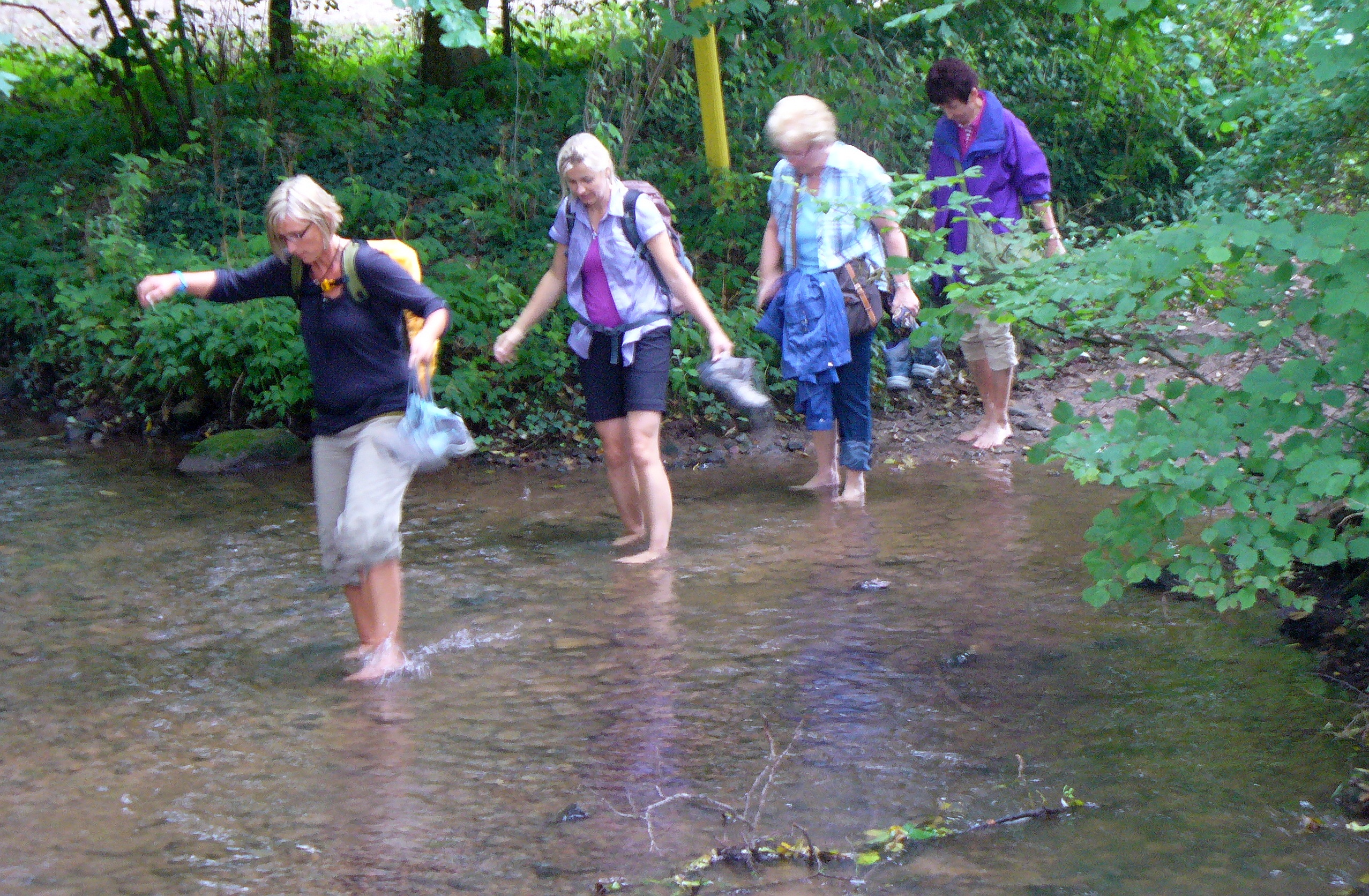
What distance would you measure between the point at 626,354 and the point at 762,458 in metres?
2.84

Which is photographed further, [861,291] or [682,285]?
[861,291]

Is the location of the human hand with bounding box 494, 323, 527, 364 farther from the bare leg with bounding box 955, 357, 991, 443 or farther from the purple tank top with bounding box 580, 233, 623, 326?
the bare leg with bounding box 955, 357, 991, 443

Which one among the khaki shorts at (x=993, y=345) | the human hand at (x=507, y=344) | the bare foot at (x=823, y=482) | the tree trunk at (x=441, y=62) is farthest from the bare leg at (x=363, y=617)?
the tree trunk at (x=441, y=62)

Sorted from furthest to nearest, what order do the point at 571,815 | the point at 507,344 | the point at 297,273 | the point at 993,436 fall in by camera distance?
the point at 993,436, the point at 507,344, the point at 297,273, the point at 571,815

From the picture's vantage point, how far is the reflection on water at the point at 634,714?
10.9ft

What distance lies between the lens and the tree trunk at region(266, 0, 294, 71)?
14.9m

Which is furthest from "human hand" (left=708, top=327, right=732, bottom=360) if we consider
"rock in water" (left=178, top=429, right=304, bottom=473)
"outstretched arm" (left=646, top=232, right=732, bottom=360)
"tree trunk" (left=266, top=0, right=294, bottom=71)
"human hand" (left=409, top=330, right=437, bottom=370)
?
"tree trunk" (left=266, top=0, right=294, bottom=71)

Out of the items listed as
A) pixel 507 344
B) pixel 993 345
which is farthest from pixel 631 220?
pixel 993 345

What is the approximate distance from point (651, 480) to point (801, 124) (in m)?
1.88

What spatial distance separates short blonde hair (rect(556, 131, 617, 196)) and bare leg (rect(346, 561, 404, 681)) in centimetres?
190

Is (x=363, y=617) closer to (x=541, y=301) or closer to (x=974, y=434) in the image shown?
(x=541, y=301)

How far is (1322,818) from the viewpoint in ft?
11.1

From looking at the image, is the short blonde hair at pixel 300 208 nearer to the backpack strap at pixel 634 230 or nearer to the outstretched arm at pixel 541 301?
the outstretched arm at pixel 541 301

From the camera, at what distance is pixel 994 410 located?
319 inches
